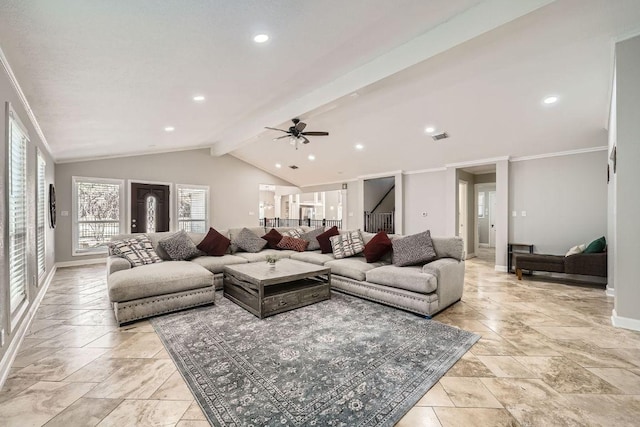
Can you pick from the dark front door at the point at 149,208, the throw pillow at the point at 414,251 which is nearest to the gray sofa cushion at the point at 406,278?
the throw pillow at the point at 414,251

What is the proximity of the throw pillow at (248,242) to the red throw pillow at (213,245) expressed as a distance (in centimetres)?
41

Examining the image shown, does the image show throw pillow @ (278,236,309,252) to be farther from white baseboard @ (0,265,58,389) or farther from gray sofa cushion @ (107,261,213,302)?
white baseboard @ (0,265,58,389)

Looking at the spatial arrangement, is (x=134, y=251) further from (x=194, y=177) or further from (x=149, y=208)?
(x=194, y=177)

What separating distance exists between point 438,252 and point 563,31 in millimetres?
2610

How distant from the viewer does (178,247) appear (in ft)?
14.2

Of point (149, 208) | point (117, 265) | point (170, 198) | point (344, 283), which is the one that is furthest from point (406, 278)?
point (149, 208)

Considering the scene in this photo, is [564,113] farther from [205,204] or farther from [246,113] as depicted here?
[205,204]

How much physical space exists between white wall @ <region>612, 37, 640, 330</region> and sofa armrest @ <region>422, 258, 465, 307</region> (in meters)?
1.45

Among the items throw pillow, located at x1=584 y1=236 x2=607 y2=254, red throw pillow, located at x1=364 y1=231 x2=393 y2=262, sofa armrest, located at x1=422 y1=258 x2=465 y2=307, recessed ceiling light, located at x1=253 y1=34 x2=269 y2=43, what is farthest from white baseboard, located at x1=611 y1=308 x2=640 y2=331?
recessed ceiling light, located at x1=253 y1=34 x2=269 y2=43

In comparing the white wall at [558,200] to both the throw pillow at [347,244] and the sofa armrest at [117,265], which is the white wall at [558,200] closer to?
the throw pillow at [347,244]

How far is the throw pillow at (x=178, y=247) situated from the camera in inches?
169

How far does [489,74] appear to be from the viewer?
12.0 ft

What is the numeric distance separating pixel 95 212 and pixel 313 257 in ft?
18.6

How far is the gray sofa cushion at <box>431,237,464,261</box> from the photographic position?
368 centimetres
